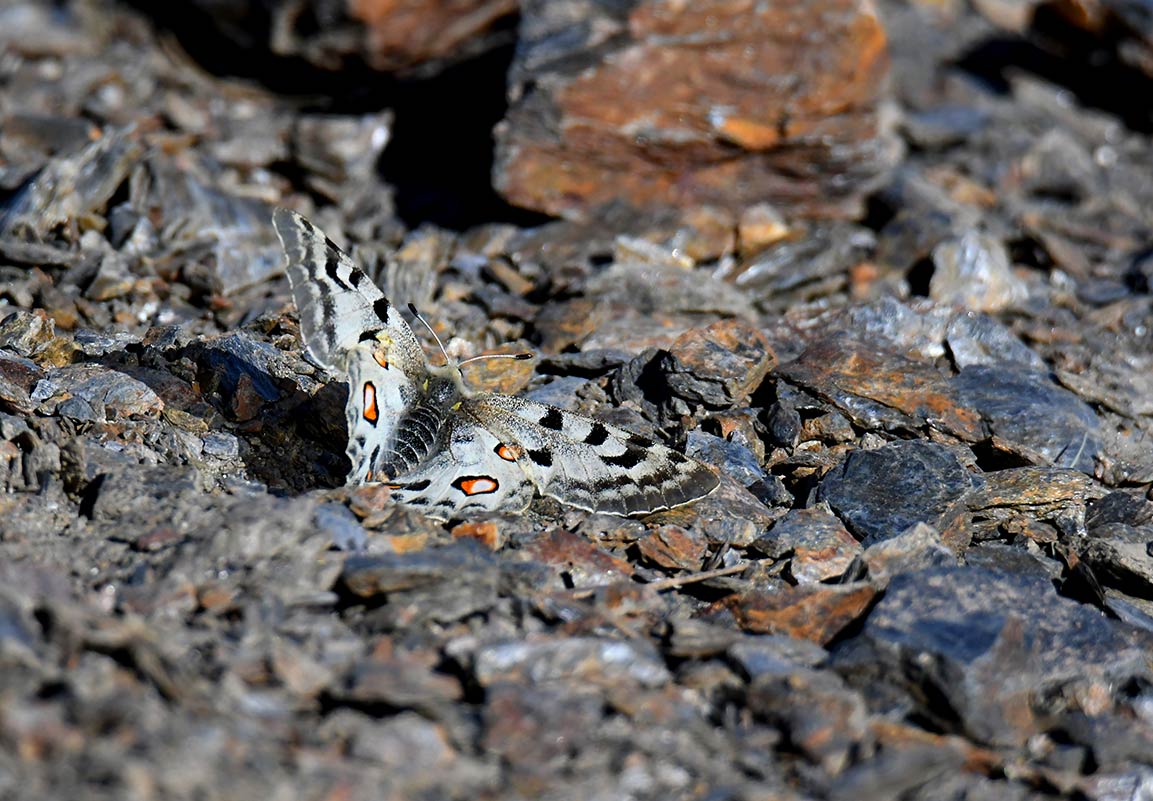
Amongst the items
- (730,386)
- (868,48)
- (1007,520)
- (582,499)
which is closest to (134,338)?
(582,499)

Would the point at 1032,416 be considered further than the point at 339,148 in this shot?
No

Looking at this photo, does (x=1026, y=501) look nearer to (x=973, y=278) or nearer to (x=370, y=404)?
(x=973, y=278)

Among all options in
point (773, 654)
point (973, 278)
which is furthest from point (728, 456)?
point (973, 278)

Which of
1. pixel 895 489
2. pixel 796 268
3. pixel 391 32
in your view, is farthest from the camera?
pixel 391 32

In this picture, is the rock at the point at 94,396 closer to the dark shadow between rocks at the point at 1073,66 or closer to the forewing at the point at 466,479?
the forewing at the point at 466,479

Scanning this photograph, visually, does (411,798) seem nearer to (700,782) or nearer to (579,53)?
(700,782)

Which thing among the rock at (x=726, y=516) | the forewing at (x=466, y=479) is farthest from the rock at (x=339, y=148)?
the rock at (x=726, y=516)

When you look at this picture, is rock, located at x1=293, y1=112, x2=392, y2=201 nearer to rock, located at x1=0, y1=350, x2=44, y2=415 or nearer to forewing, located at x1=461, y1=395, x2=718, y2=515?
rock, located at x1=0, y1=350, x2=44, y2=415
